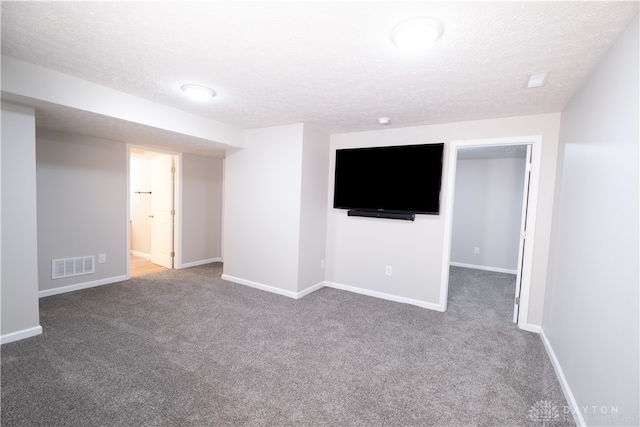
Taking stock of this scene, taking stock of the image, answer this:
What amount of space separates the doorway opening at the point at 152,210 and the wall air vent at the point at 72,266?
0.69 metres

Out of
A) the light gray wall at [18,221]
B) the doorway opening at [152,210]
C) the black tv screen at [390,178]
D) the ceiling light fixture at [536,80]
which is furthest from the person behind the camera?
the doorway opening at [152,210]

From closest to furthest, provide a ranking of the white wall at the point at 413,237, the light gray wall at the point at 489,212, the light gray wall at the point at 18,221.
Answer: the light gray wall at the point at 18,221
the white wall at the point at 413,237
the light gray wall at the point at 489,212

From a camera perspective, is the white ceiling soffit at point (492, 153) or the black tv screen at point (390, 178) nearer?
the black tv screen at point (390, 178)

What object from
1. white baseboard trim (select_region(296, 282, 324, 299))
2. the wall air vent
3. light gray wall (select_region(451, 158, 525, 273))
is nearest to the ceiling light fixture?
white baseboard trim (select_region(296, 282, 324, 299))

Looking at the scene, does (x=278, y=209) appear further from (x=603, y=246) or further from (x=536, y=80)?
(x=603, y=246)

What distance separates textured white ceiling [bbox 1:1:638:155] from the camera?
1440 mm

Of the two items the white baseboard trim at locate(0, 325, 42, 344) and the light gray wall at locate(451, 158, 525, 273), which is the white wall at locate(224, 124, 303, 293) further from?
the light gray wall at locate(451, 158, 525, 273)

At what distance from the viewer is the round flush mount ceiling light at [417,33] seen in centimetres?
149

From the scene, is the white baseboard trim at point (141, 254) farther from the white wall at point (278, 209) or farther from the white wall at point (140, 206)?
the white wall at point (278, 209)

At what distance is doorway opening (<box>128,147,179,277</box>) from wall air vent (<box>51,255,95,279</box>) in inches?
27.3

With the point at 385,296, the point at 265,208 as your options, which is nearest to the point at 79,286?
the point at 265,208

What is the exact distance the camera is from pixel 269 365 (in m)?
2.27

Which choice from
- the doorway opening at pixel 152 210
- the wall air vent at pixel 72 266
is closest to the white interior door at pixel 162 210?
the doorway opening at pixel 152 210

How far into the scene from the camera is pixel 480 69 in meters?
1.99
